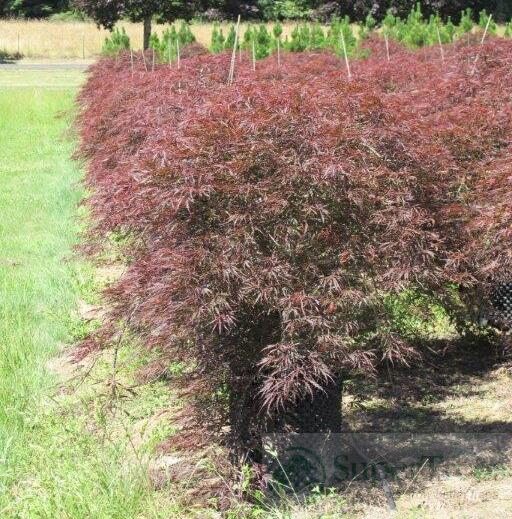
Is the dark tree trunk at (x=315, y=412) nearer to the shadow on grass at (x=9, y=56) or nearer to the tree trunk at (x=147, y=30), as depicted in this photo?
the tree trunk at (x=147, y=30)

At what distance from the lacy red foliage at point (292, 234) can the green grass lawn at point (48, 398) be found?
2.07ft

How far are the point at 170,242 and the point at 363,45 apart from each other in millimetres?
12664

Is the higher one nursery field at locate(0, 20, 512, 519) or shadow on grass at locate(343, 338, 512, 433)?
nursery field at locate(0, 20, 512, 519)

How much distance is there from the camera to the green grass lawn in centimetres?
390

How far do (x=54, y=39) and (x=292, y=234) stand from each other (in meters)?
43.3

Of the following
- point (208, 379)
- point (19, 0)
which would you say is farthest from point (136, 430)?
point (19, 0)

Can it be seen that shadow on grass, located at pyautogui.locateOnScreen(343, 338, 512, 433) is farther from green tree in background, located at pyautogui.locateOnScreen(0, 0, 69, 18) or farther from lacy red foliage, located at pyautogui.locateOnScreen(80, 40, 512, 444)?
green tree in background, located at pyautogui.locateOnScreen(0, 0, 69, 18)

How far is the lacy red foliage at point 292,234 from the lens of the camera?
385 centimetres

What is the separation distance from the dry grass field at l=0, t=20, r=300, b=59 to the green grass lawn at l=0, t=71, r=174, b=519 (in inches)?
1320

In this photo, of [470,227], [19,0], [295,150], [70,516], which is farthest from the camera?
[19,0]

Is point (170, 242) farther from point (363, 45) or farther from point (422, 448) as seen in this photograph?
point (363, 45)

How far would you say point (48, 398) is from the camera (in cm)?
522

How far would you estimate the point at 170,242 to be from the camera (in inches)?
158

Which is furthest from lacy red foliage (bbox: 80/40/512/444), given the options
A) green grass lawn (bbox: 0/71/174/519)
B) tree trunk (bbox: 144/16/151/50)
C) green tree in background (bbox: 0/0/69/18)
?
green tree in background (bbox: 0/0/69/18)
